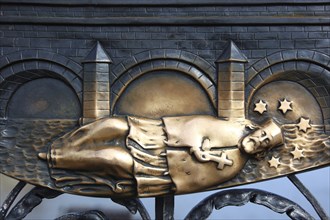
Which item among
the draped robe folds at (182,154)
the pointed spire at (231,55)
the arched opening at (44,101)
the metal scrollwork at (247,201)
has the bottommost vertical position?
the metal scrollwork at (247,201)

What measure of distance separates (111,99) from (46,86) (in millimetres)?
132

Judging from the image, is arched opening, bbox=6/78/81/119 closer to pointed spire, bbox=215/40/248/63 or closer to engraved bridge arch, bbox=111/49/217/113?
engraved bridge arch, bbox=111/49/217/113

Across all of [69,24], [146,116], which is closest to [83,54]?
[69,24]

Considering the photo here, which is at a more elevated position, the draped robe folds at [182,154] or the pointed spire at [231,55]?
the pointed spire at [231,55]

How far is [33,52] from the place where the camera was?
1.02m

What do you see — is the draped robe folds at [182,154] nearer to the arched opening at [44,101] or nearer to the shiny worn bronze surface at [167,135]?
the shiny worn bronze surface at [167,135]

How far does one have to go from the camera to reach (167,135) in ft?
3.17

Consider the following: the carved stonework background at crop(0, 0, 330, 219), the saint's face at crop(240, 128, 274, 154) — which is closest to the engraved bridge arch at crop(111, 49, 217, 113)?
the carved stonework background at crop(0, 0, 330, 219)

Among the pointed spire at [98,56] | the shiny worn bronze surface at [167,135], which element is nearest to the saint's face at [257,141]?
the shiny worn bronze surface at [167,135]

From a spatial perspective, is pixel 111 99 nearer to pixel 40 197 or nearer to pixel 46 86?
pixel 46 86

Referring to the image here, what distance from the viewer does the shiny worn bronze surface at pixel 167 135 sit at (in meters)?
0.96

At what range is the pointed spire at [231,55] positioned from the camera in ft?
3.22

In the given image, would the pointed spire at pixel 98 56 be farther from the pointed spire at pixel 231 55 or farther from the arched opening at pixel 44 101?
the pointed spire at pixel 231 55

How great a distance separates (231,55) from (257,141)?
0.17 meters
